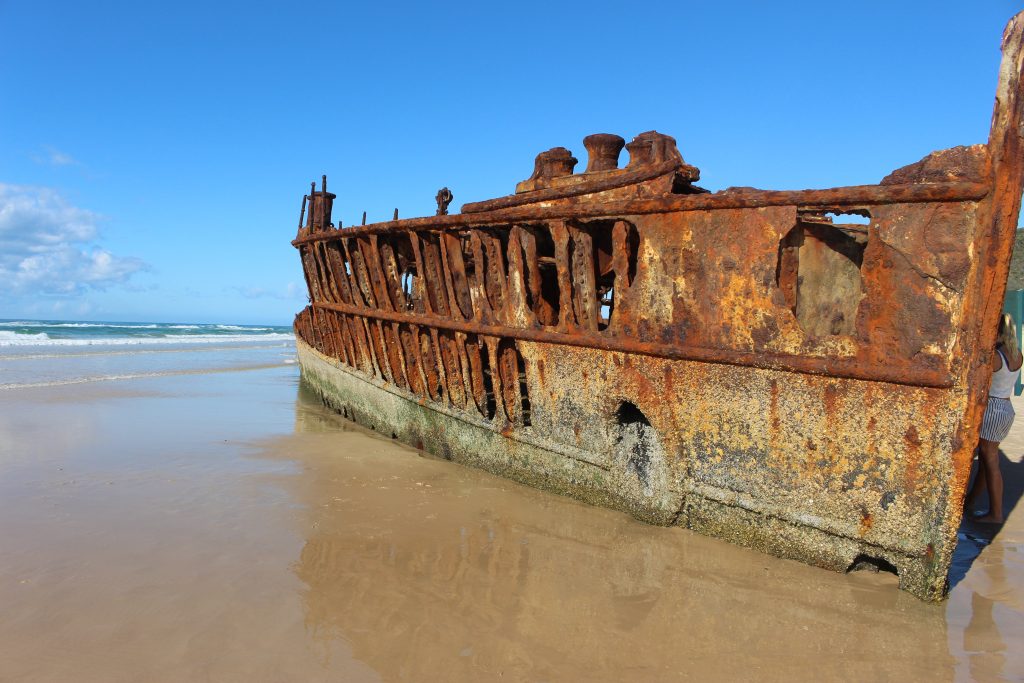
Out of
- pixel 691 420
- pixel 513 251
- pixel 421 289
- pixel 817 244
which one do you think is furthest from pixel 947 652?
pixel 421 289

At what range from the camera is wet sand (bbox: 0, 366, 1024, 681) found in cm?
256

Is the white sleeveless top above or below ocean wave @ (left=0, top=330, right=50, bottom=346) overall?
below

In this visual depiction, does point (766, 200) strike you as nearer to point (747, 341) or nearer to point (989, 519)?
point (747, 341)

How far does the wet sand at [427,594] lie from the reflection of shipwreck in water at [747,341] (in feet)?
0.95

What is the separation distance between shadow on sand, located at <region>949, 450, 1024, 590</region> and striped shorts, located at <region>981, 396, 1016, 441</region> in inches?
24.9

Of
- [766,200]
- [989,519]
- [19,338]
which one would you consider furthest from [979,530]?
[19,338]

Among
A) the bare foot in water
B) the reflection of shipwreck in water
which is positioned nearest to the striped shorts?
the bare foot in water

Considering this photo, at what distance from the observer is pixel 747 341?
3379mm

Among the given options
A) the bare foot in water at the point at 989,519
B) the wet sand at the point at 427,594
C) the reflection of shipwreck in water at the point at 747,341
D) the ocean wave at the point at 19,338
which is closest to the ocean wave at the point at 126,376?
the wet sand at the point at 427,594

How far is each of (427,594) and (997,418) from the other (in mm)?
3710

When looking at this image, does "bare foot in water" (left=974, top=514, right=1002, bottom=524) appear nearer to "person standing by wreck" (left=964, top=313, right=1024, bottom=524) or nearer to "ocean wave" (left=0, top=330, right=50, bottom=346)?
"person standing by wreck" (left=964, top=313, right=1024, bottom=524)

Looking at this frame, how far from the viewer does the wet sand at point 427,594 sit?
2561mm

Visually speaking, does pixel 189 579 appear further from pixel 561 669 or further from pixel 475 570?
pixel 561 669

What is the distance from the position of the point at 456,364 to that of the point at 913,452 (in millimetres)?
3330
